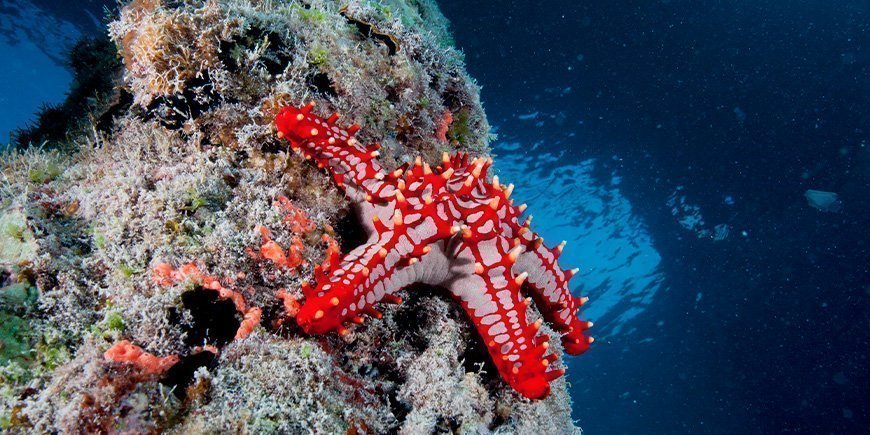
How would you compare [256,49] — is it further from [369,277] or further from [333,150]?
[369,277]

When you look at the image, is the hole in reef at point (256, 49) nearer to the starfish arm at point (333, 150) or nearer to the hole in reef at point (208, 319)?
the starfish arm at point (333, 150)

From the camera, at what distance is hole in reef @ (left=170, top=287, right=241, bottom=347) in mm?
2486

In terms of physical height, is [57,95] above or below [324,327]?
above

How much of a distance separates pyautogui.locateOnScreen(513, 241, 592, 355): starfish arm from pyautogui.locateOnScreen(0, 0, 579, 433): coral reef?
10.6 inches

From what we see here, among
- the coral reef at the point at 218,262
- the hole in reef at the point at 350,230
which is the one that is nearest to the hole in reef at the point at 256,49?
the coral reef at the point at 218,262

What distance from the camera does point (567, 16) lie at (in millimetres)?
15211

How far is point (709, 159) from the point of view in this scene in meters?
20.9

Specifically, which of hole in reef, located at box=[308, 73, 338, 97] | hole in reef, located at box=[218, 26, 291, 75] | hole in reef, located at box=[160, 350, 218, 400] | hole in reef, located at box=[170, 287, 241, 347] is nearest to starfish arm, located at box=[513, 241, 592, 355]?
hole in reef, located at box=[170, 287, 241, 347]

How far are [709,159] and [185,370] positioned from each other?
2422cm

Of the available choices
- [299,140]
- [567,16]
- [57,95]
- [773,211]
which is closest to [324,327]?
[299,140]

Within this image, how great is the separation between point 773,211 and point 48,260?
28.6m

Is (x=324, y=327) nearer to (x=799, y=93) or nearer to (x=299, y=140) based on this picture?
(x=299, y=140)

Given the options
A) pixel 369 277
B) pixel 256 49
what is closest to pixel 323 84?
pixel 256 49

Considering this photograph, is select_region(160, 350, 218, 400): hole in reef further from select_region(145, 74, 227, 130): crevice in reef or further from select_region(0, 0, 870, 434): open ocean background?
select_region(0, 0, 870, 434): open ocean background
